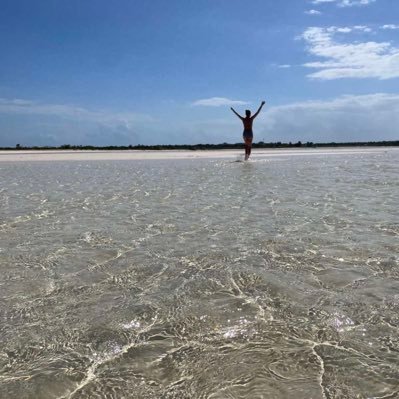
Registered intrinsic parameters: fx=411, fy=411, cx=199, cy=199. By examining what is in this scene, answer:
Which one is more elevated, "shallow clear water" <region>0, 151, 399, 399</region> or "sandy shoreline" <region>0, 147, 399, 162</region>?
"sandy shoreline" <region>0, 147, 399, 162</region>

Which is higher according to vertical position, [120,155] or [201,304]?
[120,155]

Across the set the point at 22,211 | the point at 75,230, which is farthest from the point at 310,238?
the point at 22,211

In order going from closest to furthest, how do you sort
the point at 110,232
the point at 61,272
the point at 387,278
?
the point at 387,278 → the point at 61,272 → the point at 110,232

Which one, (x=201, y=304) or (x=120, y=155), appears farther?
(x=120, y=155)

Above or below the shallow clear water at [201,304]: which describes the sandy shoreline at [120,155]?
above

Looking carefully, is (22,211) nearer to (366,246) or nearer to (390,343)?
(366,246)

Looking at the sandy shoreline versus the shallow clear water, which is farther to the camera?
the sandy shoreline

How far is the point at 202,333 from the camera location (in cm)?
334

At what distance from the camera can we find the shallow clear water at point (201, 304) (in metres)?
2.72

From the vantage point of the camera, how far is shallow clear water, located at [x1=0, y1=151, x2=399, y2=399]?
2.72 meters

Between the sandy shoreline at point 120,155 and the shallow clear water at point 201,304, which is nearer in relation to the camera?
the shallow clear water at point 201,304

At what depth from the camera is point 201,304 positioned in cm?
388

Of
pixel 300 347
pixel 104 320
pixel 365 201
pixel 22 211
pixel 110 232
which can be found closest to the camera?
pixel 300 347

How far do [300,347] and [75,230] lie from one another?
4.79 metres
